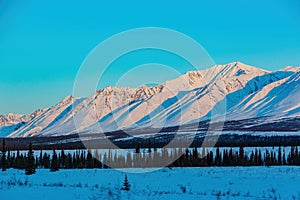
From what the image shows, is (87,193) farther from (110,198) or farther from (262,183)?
(262,183)

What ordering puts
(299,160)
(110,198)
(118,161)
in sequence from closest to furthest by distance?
(110,198)
(299,160)
(118,161)

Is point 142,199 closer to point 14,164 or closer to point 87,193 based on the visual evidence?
point 87,193

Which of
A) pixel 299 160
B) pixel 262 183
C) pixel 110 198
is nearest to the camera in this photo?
pixel 110 198

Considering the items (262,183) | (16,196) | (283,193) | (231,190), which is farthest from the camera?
(262,183)

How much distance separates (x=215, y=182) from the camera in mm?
32250

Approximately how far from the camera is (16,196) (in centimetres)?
2372

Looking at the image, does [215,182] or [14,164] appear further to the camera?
[14,164]

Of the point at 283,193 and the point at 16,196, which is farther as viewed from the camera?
the point at 283,193

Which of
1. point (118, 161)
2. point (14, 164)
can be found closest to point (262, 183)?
point (118, 161)

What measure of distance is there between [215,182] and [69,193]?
37.5 feet

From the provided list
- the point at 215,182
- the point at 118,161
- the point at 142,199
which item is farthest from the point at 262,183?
the point at 118,161

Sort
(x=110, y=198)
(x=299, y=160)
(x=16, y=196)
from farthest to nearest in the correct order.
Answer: (x=299, y=160) < (x=16, y=196) < (x=110, y=198)

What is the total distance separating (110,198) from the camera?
22.0 meters

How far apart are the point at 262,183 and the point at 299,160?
26888 mm
